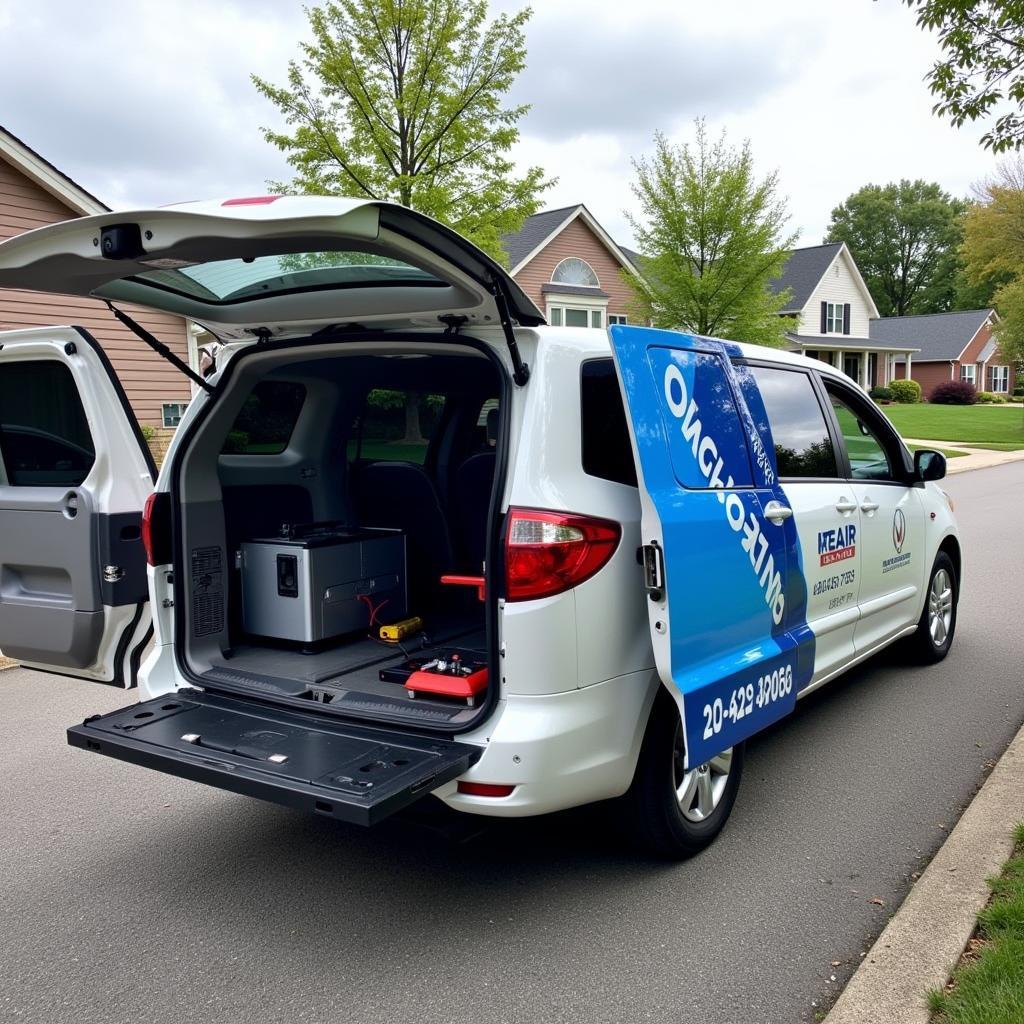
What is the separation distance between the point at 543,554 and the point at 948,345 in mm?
60594

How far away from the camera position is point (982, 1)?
17.8 feet

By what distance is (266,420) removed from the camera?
4.72 metres

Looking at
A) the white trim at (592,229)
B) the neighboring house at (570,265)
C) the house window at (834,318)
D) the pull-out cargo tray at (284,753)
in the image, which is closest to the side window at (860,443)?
the pull-out cargo tray at (284,753)

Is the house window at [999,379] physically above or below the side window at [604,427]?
above

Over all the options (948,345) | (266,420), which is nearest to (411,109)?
(266,420)

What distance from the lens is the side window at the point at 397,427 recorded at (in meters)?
5.14

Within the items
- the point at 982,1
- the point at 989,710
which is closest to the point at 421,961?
the point at 989,710

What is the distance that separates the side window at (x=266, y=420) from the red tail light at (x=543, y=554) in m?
1.87

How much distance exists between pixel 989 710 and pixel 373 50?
12896 millimetres

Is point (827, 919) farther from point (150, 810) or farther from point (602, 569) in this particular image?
point (150, 810)

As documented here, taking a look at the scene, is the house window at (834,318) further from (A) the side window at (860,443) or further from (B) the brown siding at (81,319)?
(A) the side window at (860,443)

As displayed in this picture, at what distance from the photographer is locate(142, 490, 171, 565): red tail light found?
3.93 metres

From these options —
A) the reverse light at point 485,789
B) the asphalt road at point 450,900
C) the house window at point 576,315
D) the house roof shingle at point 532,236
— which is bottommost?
the asphalt road at point 450,900

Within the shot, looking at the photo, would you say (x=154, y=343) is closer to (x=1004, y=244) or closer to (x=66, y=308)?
(x=66, y=308)
